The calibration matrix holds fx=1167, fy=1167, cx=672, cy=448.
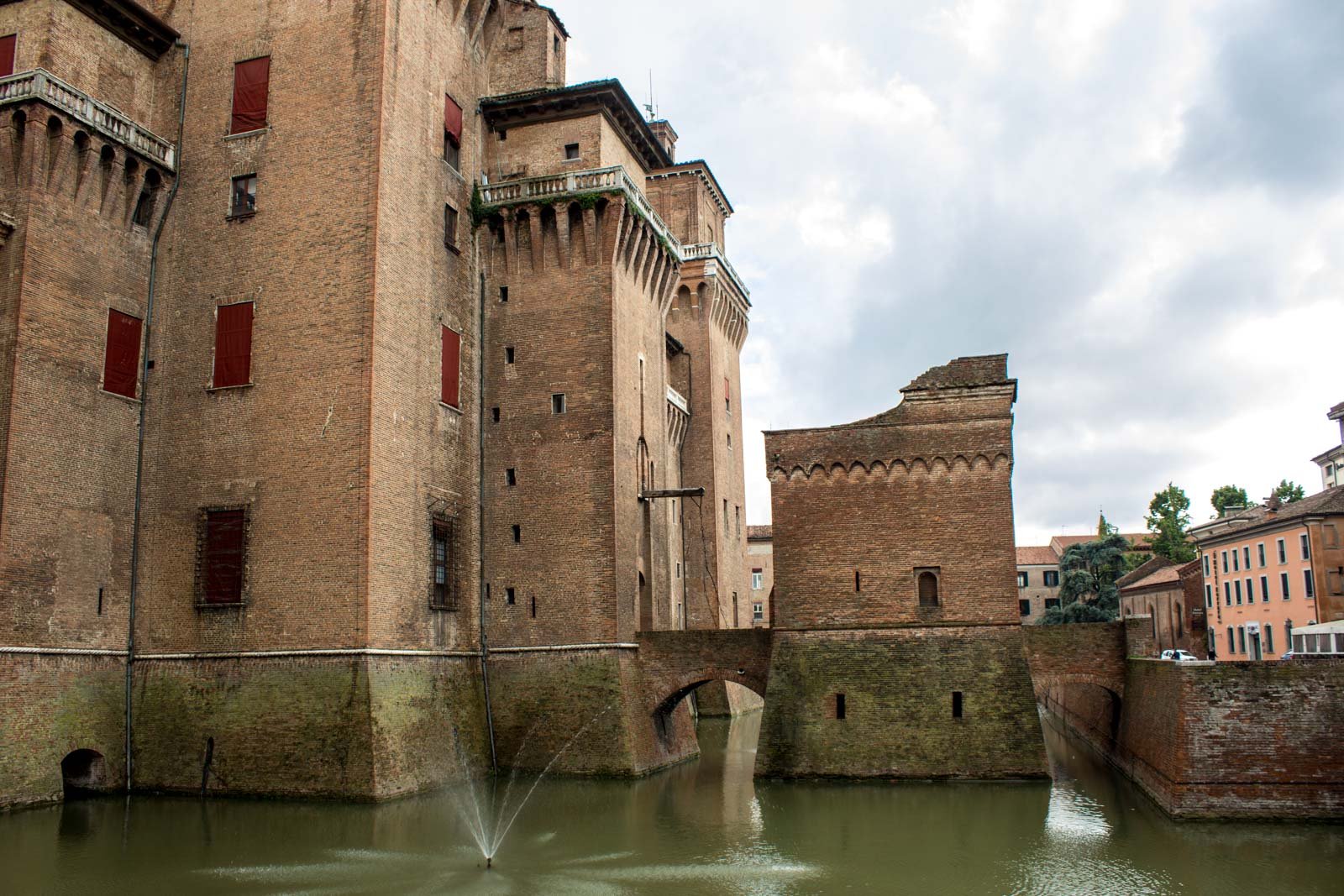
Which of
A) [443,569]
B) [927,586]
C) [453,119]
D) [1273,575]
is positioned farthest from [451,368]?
[1273,575]

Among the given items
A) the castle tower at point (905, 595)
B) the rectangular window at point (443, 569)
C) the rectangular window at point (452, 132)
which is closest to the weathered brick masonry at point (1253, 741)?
the castle tower at point (905, 595)

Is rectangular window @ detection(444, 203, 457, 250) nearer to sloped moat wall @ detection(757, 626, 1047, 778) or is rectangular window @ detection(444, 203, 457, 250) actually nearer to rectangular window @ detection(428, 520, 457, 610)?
rectangular window @ detection(428, 520, 457, 610)

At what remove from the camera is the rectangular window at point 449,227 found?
3183 cm

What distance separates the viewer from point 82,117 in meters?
27.1

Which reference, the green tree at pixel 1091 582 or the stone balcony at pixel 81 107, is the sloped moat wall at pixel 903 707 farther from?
the green tree at pixel 1091 582

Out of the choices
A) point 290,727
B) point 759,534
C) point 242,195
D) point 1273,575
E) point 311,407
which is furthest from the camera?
point 759,534

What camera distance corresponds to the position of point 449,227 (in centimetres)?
3212

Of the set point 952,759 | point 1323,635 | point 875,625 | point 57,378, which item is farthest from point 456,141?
point 1323,635

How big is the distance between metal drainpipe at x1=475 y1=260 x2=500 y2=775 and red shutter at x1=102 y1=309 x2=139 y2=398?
28.8ft

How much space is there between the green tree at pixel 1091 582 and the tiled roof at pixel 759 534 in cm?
1858

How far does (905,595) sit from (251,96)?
20884 mm

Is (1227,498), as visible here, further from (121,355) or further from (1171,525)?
(121,355)

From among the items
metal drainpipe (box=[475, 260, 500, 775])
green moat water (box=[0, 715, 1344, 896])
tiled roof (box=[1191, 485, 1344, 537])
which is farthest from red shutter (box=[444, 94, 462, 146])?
tiled roof (box=[1191, 485, 1344, 537])

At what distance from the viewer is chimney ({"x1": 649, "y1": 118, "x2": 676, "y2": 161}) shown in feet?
180
